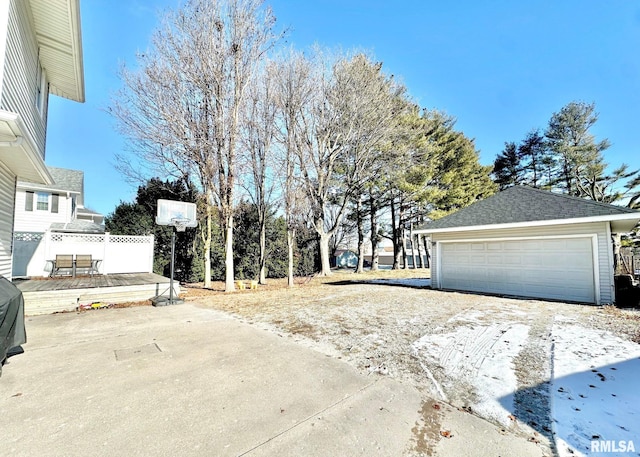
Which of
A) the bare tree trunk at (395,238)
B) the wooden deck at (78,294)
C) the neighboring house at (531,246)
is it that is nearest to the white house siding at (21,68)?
the wooden deck at (78,294)

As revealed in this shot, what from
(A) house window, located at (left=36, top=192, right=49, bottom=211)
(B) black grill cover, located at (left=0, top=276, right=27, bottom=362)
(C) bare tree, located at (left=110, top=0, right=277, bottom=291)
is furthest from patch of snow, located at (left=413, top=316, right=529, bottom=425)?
(A) house window, located at (left=36, top=192, right=49, bottom=211)

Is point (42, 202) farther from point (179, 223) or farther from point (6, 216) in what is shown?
point (179, 223)

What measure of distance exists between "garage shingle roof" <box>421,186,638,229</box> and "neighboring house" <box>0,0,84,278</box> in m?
11.5

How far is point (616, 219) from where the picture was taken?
739cm

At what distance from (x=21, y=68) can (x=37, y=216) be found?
1465 cm

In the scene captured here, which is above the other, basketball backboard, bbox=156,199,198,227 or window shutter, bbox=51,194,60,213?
window shutter, bbox=51,194,60,213

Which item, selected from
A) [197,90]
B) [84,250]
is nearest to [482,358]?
[197,90]

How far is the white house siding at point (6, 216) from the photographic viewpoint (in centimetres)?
574

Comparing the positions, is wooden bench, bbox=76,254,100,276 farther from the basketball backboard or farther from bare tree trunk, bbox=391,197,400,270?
bare tree trunk, bbox=391,197,400,270

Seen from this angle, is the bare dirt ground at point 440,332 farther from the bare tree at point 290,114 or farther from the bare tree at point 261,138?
the bare tree at point 261,138

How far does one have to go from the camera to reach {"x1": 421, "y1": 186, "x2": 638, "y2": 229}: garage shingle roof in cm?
808

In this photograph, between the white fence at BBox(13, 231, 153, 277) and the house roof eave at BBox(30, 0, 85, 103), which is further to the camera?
the white fence at BBox(13, 231, 153, 277)

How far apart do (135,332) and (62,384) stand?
2059 mm

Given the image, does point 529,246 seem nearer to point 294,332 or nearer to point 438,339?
point 438,339
